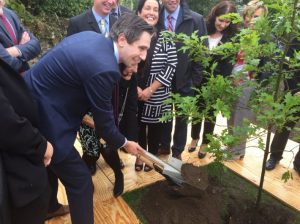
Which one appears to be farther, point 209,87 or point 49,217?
point 49,217

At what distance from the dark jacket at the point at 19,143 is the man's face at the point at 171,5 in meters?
1.98

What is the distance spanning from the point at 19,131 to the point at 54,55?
648 millimetres

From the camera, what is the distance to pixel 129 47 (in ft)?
6.37

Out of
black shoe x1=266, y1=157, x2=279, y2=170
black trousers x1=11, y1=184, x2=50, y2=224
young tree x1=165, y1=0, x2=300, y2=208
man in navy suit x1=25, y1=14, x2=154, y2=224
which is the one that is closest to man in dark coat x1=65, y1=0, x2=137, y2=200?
man in navy suit x1=25, y1=14, x2=154, y2=224

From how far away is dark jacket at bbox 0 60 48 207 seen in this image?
1.41 meters

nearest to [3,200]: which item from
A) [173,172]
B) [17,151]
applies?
[17,151]

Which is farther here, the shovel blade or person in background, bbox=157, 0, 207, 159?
person in background, bbox=157, 0, 207, 159

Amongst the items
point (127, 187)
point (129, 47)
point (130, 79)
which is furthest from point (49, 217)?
point (129, 47)

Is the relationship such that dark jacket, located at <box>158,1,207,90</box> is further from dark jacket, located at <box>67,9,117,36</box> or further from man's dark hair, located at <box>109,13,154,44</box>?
man's dark hair, located at <box>109,13,154,44</box>

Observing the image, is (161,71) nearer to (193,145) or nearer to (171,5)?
(171,5)

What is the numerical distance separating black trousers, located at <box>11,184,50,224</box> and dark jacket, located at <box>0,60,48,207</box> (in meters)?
0.14

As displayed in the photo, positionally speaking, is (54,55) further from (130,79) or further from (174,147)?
(174,147)

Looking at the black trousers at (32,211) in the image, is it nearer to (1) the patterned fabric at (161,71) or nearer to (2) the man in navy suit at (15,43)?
(2) the man in navy suit at (15,43)

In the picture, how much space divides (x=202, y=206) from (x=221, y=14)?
199 centimetres
